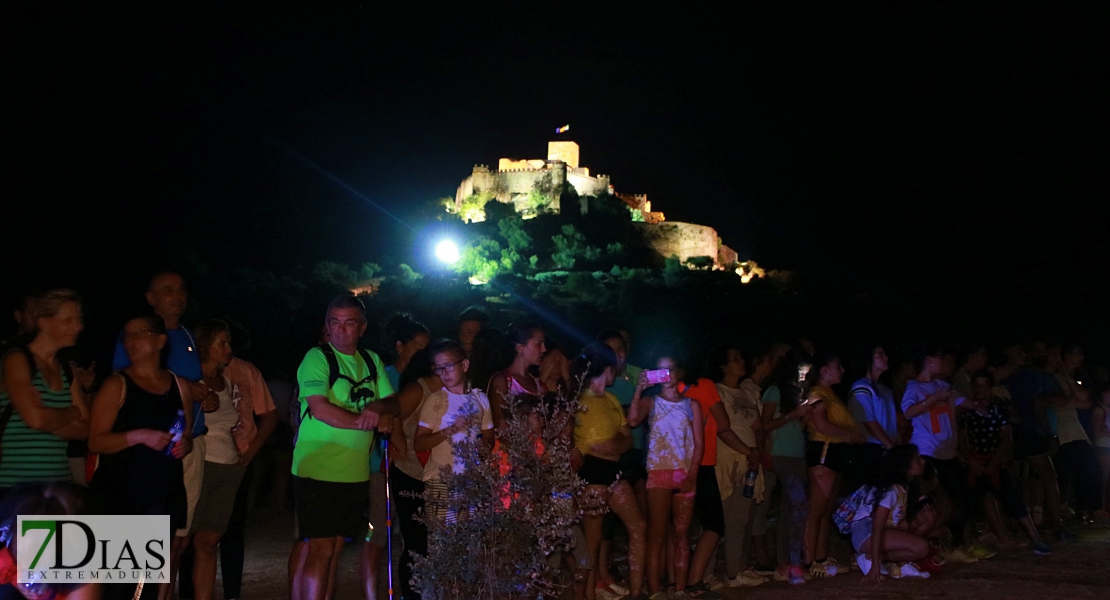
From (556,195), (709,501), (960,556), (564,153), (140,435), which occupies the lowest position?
(960,556)

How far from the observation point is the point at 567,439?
4125 mm

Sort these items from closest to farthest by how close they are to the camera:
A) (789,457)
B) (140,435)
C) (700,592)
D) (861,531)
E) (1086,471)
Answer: (140,435) < (700,592) < (861,531) < (789,457) < (1086,471)

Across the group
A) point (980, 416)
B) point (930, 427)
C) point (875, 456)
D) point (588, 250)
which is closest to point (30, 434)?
point (875, 456)

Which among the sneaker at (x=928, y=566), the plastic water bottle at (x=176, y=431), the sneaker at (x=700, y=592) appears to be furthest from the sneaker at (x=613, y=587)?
the plastic water bottle at (x=176, y=431)

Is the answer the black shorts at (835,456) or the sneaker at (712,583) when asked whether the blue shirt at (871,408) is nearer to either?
the black shorts at (835,456)

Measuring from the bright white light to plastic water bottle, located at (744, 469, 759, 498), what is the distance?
62.6 meters

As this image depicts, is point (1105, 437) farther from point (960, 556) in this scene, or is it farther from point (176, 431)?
point (176, 431)

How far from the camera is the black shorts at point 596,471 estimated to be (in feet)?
17.4

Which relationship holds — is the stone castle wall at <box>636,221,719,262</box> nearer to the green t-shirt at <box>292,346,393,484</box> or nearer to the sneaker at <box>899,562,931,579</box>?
the sneaker at <box>899,562,931,579</box>

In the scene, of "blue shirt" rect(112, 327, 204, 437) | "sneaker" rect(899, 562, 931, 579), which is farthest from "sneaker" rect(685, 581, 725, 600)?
"blue shirt" rect(112, 327, 204, 437)

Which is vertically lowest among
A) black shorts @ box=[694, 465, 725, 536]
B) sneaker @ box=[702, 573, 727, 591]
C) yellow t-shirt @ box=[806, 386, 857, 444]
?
sneaker @ box=[702, 573, 727, 591]

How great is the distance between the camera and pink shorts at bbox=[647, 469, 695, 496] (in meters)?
5.45

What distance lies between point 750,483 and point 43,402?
4.11 m

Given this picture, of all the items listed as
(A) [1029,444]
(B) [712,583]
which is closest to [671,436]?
(B) [712,583]
